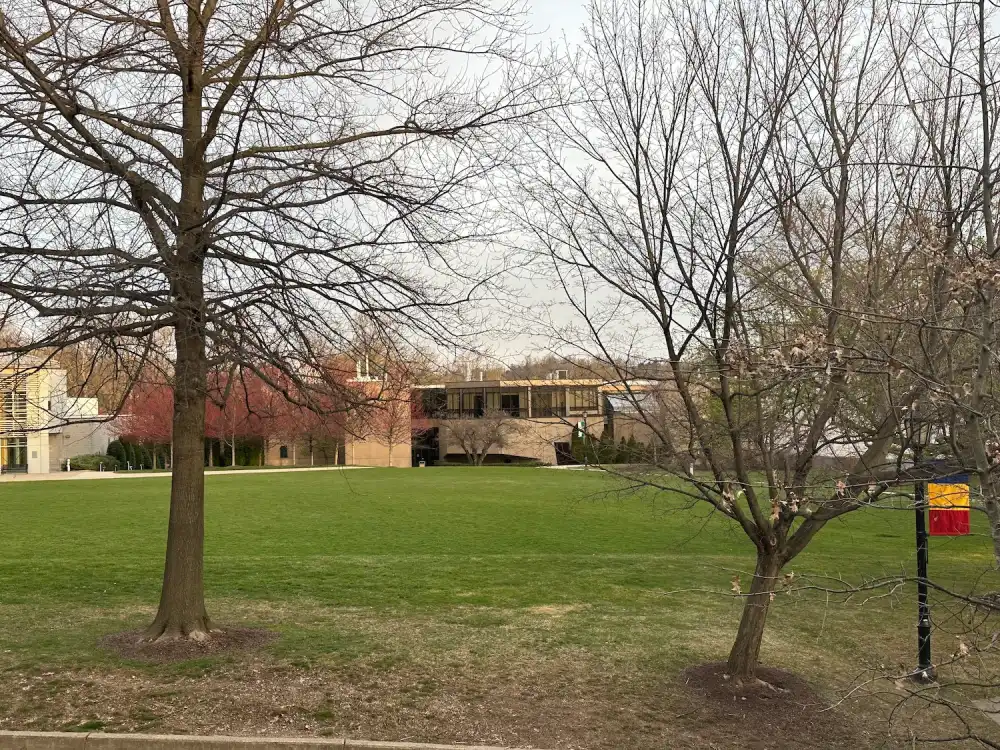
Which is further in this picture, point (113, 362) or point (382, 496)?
point (382, 496)

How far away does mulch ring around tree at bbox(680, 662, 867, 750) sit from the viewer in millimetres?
7566

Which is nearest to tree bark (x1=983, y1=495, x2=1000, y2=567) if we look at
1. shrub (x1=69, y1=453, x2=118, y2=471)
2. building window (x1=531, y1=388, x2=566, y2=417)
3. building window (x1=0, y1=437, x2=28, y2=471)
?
building window (x1=531, y1=388, x2=566, y2=417)

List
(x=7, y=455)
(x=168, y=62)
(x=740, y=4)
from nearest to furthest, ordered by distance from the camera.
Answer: (x=740, y=4)
(x=168, y=62)
(x=7, y=455)

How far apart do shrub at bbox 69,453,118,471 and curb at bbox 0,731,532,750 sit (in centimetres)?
5313

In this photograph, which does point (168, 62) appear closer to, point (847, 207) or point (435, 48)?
point (435, 48)

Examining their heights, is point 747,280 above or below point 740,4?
below

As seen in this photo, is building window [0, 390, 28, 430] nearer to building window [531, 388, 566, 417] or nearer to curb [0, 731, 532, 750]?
curb [0, 731, 532, 750]

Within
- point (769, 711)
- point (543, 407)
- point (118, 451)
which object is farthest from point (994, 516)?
point (118, 451)

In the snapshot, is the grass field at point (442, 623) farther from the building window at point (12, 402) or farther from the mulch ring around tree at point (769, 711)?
the building window at point (12, 402)

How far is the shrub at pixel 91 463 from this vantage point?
55.6 m

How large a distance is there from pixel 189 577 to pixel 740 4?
7611 mm

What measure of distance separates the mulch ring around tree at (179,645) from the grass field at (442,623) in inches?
9.2

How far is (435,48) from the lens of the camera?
9.34 meters

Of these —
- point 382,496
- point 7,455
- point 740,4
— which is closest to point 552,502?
point 382,496
